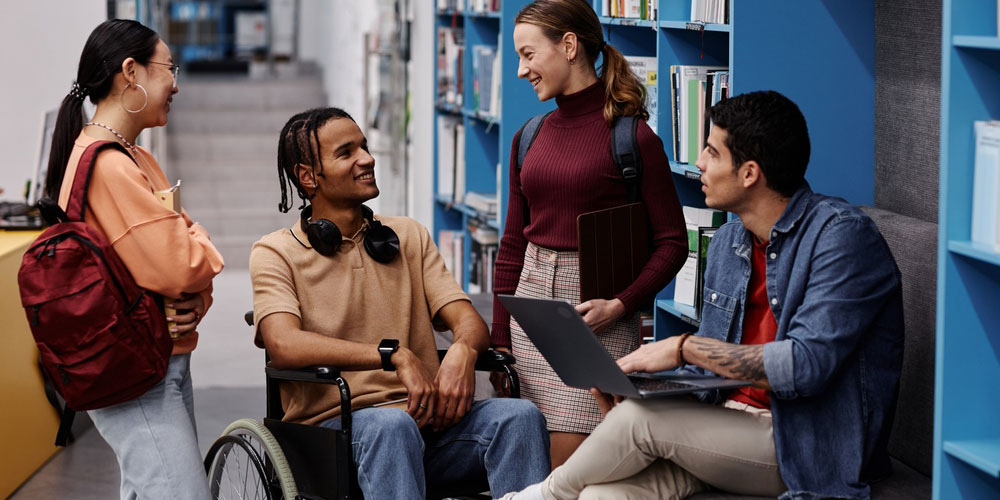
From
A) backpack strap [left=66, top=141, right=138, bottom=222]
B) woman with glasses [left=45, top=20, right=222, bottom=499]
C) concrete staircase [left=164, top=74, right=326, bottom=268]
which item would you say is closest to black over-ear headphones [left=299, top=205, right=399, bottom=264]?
woman with glasses [left=45, top=20, right=222, bottom=499]

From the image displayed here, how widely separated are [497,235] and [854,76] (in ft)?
7.70

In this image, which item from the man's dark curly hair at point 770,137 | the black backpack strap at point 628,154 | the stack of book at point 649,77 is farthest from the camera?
the stack of book at point 649,77

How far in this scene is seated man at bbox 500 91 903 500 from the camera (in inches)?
81.0

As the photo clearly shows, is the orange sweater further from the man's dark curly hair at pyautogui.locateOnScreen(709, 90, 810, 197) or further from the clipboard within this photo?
the man's dark curly hair at pyautogui.locateOnScreen(709, 90, 810, 197)

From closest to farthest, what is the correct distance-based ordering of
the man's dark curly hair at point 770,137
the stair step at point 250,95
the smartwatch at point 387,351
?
the man's dark curly hair at point 770,137
the smartwatch at point 387,351
the stair step at point 250,95

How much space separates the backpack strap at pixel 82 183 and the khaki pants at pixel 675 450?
3.44ft

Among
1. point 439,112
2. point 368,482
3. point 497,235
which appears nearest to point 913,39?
point 368,482

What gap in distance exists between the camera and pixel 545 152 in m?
2.70

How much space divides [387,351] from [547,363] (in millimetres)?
433

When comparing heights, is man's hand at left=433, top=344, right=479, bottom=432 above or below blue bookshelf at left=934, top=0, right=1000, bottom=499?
below

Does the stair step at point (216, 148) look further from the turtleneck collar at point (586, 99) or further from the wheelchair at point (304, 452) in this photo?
the wheelchair at point (304, 452)

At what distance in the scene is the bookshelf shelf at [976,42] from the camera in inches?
72.9

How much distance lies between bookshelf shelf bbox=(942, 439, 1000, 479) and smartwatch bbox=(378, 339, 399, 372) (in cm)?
106

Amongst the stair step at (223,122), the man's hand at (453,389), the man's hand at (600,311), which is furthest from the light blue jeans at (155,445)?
the stair step at (223,122)
